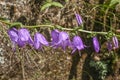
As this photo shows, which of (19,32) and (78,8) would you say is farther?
(78,8)

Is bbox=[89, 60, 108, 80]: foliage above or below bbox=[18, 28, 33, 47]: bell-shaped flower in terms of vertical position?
below

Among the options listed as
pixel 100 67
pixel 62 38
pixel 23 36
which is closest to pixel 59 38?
pixel 62 38

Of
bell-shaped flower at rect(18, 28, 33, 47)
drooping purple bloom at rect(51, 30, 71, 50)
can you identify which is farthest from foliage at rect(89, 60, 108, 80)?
bell-shaped flower at rect(18, 28, 33, 47)

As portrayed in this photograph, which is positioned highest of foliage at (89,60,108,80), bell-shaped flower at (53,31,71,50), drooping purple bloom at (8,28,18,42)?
drooping purple bloom at (8,28,18,42)

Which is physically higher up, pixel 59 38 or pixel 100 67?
pixel 59 38

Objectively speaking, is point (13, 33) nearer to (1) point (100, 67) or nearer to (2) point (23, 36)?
(2) point (23, 36)

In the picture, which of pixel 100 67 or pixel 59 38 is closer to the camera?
pixel 59 38

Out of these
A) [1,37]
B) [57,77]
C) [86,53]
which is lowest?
[57,77]

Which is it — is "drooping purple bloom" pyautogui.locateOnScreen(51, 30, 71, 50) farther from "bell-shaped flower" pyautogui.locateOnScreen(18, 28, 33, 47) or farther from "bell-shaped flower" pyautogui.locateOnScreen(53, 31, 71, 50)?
"bell-shaped flower" pyautogui.locateOnScreen(18, 28, 33, 47)

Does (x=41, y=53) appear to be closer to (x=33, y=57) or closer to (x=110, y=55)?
(x=33, y=57)

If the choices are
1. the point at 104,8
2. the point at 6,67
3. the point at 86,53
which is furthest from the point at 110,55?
the point at 6,67

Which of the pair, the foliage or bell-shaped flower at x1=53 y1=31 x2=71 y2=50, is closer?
bell-shaped flower at x1=53 y1=31 x2=71 y2=50
